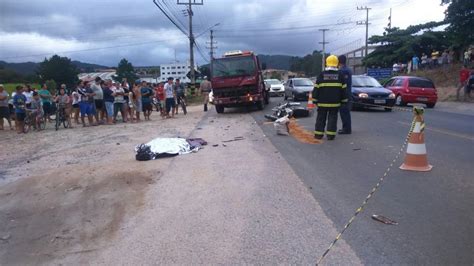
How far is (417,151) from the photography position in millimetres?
7254

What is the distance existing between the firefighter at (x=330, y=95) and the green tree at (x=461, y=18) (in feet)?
74.4

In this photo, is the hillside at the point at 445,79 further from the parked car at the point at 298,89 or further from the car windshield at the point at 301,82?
the parked car at the point at 298,89

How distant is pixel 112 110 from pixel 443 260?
14877 mm

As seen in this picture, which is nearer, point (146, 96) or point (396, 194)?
point (396, 194)

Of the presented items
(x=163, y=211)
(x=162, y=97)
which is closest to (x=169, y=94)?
(x=162, y=97)

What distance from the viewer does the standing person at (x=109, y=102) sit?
54.1 feet

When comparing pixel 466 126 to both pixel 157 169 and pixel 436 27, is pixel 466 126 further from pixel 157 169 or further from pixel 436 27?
pixel 436 27

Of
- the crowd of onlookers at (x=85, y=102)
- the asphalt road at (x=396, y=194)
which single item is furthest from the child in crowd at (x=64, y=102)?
the asphalt road at (x=396, y=194)

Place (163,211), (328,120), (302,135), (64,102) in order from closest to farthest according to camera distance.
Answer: (163,211) < (328,120) < (302,135) < (64,102)

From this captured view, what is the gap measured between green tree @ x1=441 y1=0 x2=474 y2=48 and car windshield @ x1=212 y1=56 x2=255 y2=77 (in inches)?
667

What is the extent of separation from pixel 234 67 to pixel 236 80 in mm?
685

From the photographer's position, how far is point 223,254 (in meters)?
4.20

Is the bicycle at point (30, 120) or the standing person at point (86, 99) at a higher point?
the standing person at point (86, 99)

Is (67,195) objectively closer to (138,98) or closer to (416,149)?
(416,149)
